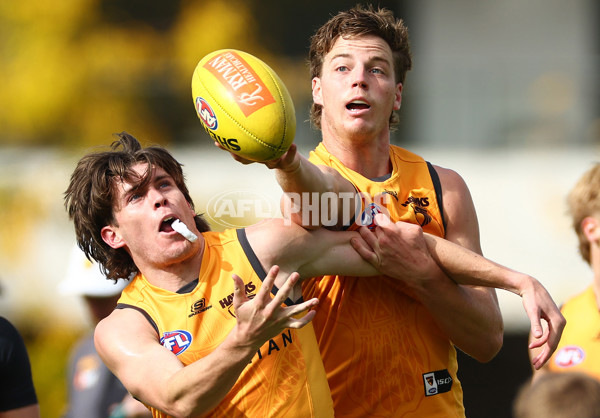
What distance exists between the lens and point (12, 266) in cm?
1096

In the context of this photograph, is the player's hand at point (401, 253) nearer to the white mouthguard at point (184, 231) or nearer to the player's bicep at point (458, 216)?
the player's bicep at point (458, 216)

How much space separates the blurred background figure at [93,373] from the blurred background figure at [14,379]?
903mm

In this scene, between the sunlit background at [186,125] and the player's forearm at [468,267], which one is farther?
the sunlit background at [186,125]

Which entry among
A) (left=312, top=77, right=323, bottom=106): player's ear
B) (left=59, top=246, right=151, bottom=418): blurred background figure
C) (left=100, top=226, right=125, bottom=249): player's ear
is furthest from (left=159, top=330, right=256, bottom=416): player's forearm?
(left=59, top=246, right=151, bottom=418): blurred background figure

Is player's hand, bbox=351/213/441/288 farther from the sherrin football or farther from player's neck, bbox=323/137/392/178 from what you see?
the sherrin football

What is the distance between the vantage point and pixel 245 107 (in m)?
3.79

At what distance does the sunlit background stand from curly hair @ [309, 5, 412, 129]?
5.51 m

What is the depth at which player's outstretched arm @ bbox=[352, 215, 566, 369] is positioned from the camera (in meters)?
4.13

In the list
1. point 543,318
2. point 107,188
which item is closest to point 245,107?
point 107,188

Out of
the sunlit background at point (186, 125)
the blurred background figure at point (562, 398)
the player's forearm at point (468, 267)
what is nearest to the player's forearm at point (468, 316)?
the player's forearm at point (468, 267)

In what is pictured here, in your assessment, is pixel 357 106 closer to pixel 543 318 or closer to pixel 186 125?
pixel 543 318

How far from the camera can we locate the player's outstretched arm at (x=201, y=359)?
3.46 meters

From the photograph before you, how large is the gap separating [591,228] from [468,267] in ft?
4.92

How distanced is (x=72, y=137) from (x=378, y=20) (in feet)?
24.3
